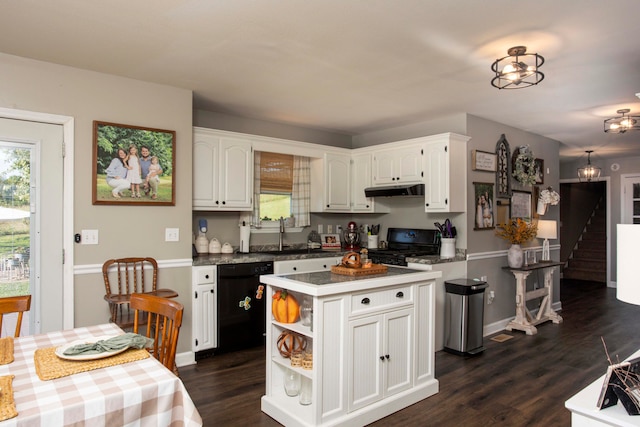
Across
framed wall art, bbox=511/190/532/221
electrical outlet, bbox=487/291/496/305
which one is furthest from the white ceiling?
electrical outlet, bbox=487/291/496/305

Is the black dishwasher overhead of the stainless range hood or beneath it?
beneath

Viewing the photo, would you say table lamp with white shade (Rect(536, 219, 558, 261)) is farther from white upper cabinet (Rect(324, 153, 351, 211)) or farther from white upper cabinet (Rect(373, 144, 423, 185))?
white upper cabinet (Rect(324, 153, 351, 211))

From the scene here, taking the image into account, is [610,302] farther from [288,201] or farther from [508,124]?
[288,201]

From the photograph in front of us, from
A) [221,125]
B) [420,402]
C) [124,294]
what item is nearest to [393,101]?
[221,125]

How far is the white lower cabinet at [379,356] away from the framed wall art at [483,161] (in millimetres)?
2403

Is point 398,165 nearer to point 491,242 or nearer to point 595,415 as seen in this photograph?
point 491,242

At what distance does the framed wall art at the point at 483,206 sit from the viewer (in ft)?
15.7

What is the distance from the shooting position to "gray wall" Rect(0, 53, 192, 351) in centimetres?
310

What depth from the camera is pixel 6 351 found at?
1.72 metres

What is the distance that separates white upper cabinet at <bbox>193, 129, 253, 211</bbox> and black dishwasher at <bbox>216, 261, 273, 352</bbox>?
2.25 feet

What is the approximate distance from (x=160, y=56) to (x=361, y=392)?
2712mm

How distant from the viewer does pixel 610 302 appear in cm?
674

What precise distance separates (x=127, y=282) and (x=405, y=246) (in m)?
3.21

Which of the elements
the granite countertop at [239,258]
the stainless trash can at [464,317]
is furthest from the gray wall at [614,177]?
the granite countertop at [239,258]
